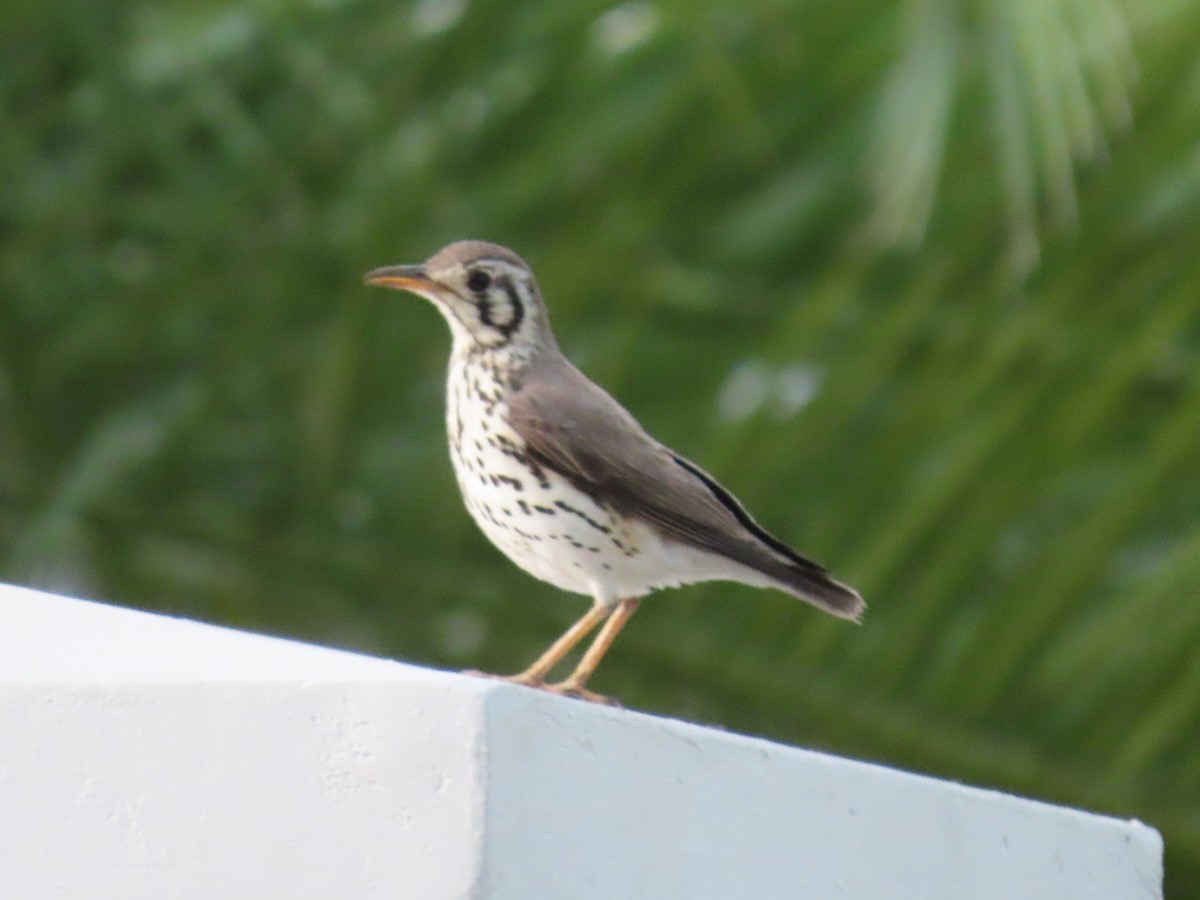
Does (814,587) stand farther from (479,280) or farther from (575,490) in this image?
(479,280)

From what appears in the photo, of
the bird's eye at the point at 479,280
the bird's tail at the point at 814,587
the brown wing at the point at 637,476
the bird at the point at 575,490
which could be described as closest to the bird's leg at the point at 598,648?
the bird at the point at 575,490

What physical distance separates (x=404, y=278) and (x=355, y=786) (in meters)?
1.88

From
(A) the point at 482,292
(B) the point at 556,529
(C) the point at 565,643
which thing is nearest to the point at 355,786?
(B) the point at 556,529

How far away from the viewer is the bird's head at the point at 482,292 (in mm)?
4461

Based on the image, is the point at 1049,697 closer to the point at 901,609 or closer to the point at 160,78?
the point at 901,609

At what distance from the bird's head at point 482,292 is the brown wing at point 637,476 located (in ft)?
0.59

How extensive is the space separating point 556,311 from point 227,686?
8.99 ft

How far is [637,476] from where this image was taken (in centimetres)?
433

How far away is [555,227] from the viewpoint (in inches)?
217

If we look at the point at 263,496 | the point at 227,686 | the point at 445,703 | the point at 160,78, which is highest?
the point at 445,703

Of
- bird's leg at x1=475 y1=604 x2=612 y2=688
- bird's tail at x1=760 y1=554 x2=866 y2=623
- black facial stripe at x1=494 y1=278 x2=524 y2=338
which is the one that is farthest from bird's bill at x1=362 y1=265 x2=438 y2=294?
bird's tail at x1=760 y1=554 x2=866 y2=623

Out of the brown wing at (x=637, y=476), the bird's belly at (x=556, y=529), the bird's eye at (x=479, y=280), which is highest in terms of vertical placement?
the bird's eye at (x=479, y=280)

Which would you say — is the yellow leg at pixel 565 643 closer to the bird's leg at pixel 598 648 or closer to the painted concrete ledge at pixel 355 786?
the bird's leg at pixel 598 648

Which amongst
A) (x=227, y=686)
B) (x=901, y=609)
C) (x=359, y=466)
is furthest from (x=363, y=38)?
(x=227, y=686)
